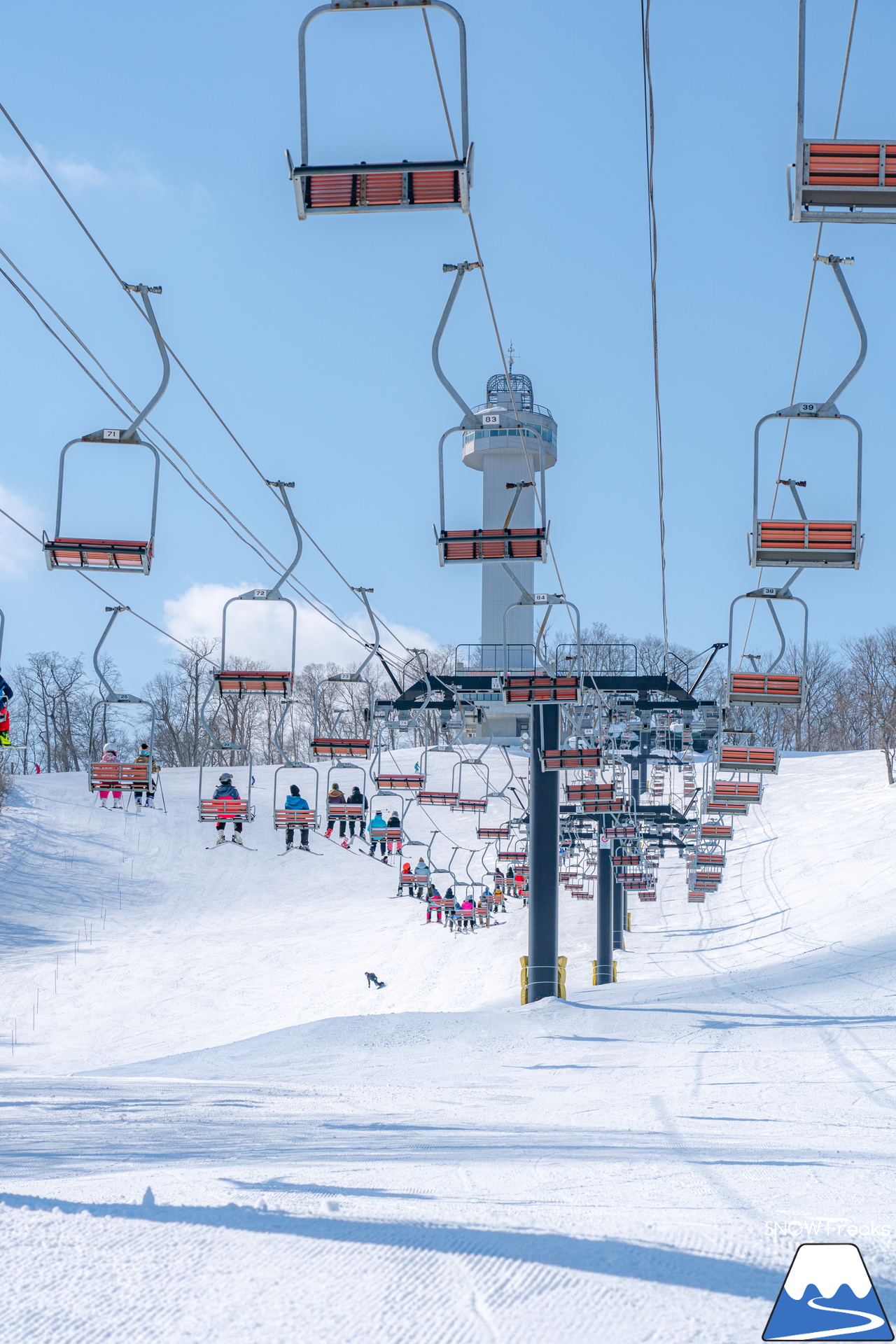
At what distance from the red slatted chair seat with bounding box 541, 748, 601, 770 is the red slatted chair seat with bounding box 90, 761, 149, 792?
6.17 m

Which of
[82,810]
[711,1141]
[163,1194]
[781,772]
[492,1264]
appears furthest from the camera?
[781,772]

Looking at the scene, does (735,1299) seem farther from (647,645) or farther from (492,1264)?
(647,645)

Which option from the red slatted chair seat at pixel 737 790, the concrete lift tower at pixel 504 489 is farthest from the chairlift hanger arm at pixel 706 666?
the concrete lift tower at pixel 504 489

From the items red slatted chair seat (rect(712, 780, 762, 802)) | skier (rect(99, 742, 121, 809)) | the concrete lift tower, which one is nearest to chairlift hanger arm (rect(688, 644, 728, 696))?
red slatted chair seat (rect(712, 780, 762, 802))

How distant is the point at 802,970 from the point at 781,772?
48.6m

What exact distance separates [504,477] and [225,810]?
51.8m

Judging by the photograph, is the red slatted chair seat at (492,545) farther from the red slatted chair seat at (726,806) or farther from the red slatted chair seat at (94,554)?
the red slatted chair seat at (726,806)

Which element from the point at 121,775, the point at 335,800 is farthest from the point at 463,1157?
the point at 335,800

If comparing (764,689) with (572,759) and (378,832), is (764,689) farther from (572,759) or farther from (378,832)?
(378,832)

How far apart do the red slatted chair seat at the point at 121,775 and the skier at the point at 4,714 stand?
91.9 inches

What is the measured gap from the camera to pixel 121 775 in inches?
647

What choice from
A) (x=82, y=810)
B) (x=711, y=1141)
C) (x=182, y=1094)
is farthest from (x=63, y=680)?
(x=711, y=1141)

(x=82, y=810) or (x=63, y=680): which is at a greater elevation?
(x=63, y=680)

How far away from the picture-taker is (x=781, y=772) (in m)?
69.5
